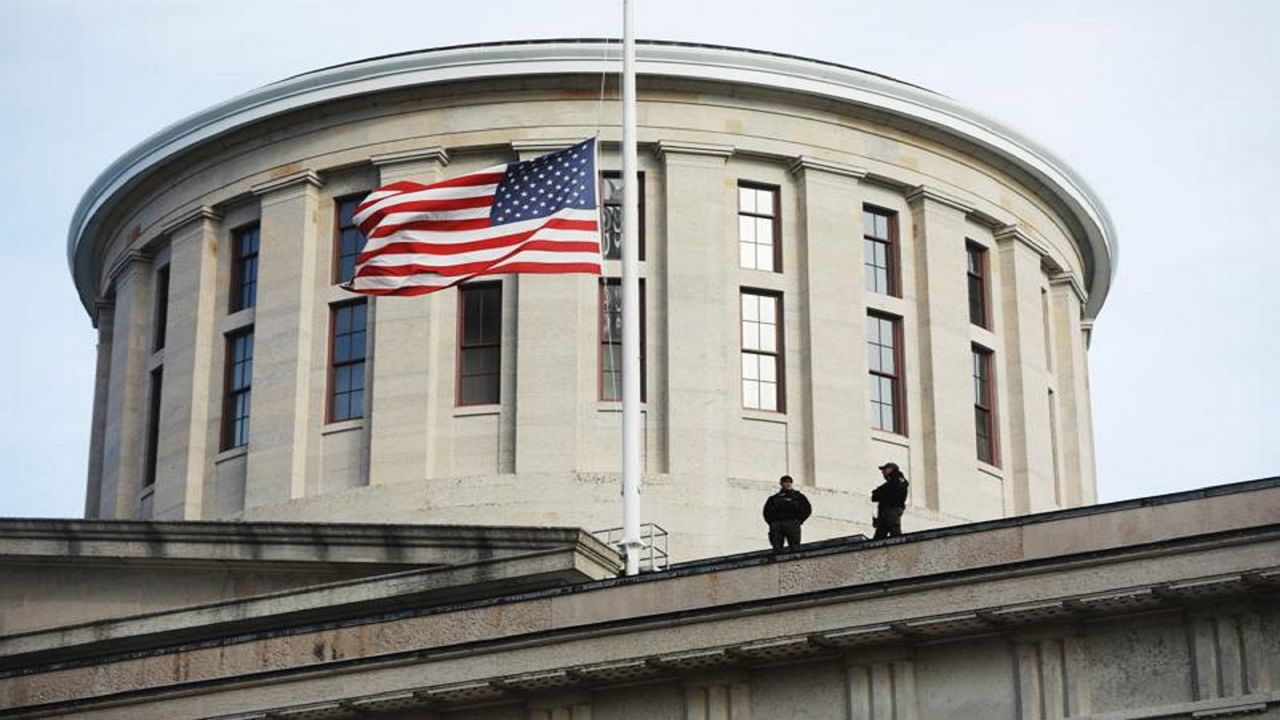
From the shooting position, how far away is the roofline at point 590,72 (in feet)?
167

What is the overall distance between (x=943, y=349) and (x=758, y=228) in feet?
13.6

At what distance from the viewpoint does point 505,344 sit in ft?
164

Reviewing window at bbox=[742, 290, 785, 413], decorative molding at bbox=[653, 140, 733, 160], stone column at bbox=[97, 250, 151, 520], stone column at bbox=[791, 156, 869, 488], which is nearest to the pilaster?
stone column at bbox=[791, 156, 869, 488]

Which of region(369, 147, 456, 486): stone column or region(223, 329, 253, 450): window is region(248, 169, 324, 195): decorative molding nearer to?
region(369, 147, 456, 486): stone column

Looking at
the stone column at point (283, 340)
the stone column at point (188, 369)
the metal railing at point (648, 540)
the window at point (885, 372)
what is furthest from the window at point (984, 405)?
the stone column at point (188, 369)

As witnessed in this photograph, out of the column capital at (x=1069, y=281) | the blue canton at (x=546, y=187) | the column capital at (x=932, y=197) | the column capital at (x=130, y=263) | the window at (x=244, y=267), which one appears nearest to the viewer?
the blue canton at (x=546, y=187)

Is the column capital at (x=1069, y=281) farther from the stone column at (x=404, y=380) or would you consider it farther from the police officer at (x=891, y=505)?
the police officer at (x=891, y=505)

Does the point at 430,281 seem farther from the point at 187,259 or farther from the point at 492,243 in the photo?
the point at 187,259

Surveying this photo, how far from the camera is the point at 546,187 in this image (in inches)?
1533

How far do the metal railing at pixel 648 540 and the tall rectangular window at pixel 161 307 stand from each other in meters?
12.4

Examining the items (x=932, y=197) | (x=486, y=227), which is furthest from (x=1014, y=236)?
(x=486, y=227)

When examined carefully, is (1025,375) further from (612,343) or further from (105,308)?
(105,308)

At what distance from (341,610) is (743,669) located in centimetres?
860

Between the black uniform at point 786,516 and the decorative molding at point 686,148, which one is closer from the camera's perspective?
the black uniform at point 786,516
